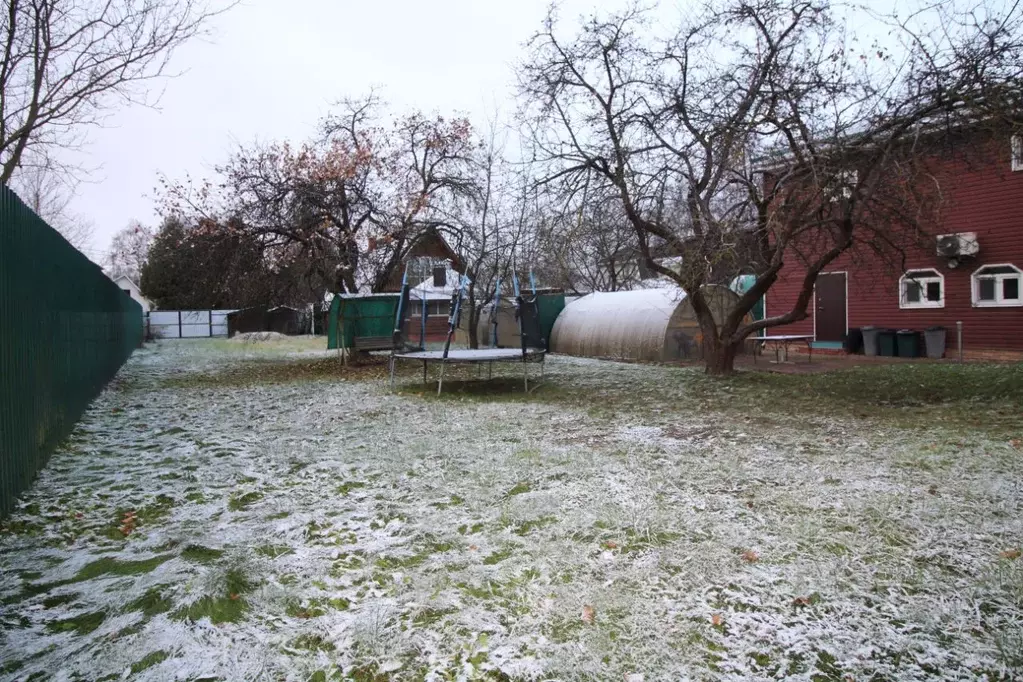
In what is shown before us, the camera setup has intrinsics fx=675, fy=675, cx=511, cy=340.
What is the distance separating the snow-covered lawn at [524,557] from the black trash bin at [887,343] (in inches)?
416

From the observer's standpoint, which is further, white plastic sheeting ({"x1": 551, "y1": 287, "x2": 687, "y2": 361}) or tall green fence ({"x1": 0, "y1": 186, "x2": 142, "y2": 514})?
white plastic sheeting ({"x1": 551, "y1": 287, "x2": 687, "y2": 361})

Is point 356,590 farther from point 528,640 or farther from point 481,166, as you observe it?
point 481,166

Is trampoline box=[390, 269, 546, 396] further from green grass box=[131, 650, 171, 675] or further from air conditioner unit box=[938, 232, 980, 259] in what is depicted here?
air conditioner unit box=[938, 232, 980, 259]

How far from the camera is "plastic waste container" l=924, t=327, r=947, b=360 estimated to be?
15727mm

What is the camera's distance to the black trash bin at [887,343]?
54.9 feet

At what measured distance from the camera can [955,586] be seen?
3066 mm

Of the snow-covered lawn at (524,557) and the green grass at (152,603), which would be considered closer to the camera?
the snow-covered lawn at (524,557)

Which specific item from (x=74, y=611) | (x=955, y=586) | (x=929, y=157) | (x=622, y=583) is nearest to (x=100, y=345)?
(x=74, y=611)

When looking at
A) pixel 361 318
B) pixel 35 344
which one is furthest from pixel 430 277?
pixel 35 344

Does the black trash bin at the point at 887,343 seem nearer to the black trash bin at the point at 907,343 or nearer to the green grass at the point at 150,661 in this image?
the black trash bin at the point at 907,343

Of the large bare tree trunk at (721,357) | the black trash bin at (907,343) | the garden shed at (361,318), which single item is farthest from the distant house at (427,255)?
the black trash bin at (907,343)

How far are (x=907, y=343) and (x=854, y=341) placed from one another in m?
1.47

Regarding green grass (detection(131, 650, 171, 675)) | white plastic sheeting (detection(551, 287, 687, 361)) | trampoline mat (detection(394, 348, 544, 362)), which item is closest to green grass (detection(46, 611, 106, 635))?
green grass (detection(131, 650, 171, 675))

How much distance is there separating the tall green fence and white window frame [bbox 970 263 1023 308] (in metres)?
17.6
